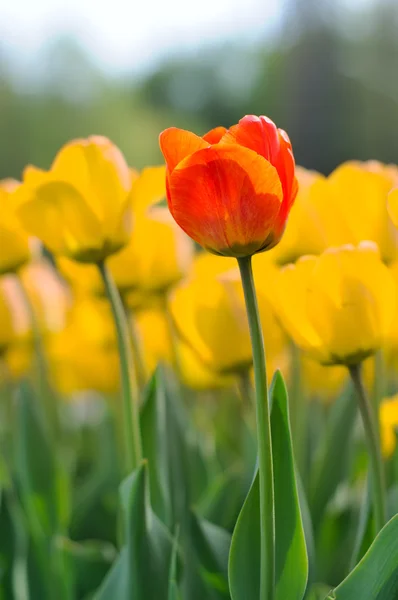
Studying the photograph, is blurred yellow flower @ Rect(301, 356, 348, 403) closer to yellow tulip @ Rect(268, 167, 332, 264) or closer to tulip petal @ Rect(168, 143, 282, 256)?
yellow tulip @ Rect(268, 167, 332, 264)

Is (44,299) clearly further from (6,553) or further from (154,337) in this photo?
(6,553)

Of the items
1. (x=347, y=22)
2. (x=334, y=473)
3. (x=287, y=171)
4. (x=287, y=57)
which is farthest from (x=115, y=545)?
(x=347, y=22)

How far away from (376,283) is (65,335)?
0.63 m

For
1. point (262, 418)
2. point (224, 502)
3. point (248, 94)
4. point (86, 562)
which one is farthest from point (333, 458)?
point (248, 94)

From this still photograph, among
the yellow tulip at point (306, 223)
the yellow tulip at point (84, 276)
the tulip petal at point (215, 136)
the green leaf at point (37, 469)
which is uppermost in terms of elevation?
the yellow tulip at point (84, 276)

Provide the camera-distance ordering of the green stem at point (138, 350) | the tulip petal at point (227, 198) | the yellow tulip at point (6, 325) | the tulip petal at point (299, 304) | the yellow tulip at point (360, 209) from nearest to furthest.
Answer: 1. the tulip petal at point (227, 198)
2. the tulip petal at point (299, 304)
3. the yellow tulip at point (360, 209)
4. the green stem at point (138, 350)
5. the yellow tulip at point (6, 325)

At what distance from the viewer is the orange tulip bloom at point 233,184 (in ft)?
1.03

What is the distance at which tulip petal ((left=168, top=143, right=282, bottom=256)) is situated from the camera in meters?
0.31

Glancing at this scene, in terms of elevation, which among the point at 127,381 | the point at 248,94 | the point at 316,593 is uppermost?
the point at 248,94

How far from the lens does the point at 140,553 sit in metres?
0.42

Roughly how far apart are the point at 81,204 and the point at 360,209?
18 centimetres

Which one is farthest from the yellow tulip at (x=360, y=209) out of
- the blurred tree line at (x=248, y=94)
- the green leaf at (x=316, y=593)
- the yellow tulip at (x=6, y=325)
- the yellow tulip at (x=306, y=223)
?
the blurred tree line at (x=248, y=94)

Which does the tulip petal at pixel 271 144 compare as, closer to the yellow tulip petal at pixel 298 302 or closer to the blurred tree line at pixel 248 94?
the yellow tulip petal at pixel 298 302

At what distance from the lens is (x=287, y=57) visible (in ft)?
37.9
